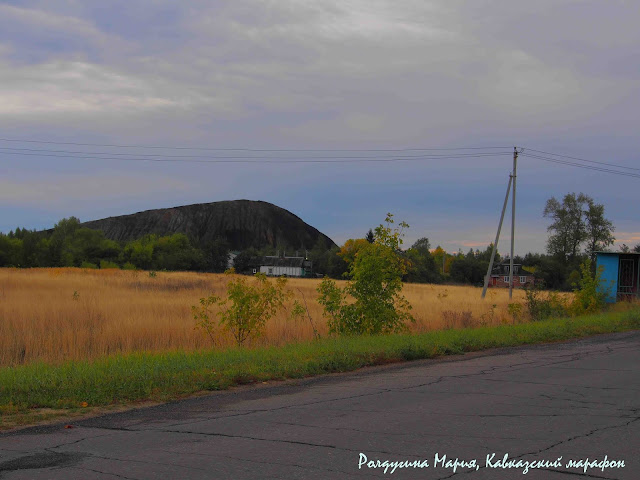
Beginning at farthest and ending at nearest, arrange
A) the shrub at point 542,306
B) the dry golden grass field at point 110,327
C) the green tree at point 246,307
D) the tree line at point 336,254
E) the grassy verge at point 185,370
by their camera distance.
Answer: the tree line at point 336,254, the shrub at point 542,306, the green tree at point 246,307, the dry golden grass field at point 110,327, the grassy verge at point 185,370

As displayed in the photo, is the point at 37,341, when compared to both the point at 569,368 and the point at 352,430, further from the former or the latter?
the point at 569,368

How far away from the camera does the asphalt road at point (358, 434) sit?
5.53 metres

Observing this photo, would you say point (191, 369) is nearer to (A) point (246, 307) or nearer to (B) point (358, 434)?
(B) point (358, 434)

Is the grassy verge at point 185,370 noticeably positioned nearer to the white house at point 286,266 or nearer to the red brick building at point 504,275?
the red brick building at point 504,275

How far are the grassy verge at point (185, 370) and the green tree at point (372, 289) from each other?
5.01 feet

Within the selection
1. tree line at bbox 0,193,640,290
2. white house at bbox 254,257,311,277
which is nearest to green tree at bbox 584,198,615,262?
tree line at bbox 0,193,640,290

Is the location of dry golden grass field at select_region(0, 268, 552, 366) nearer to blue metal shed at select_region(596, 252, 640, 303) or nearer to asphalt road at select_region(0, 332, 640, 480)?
asphalt road at select_region(0, 332, 640, 480)

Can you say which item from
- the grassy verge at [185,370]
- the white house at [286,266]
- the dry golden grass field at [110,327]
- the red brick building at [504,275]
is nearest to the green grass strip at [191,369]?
the grassy verge at [185,370]

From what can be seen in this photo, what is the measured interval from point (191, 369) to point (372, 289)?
762cm

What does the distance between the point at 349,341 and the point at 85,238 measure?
10328 cm

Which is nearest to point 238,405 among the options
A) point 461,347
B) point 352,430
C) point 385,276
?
point 352,430

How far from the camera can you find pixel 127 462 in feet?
18.8

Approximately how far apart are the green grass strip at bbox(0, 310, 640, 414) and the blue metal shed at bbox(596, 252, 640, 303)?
21569 millimetres

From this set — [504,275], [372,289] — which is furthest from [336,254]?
[372,289]
